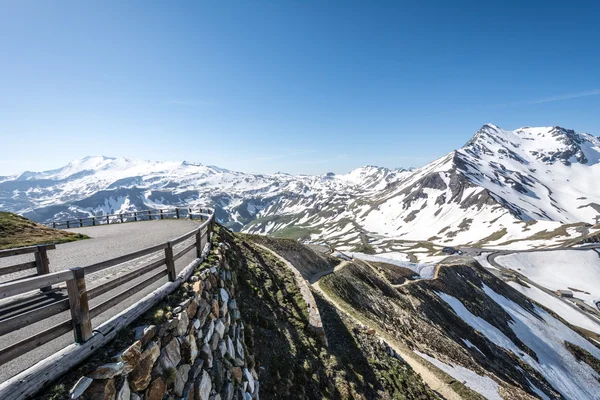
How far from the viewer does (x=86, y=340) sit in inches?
209

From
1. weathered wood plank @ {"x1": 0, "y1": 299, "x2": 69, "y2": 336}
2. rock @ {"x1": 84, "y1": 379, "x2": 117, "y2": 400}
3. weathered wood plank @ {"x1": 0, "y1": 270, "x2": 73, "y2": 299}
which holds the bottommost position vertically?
rock @ {"x1": 84, "y1": 379, "x2": 117, "y2": 400}

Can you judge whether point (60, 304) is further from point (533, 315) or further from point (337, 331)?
point (533, 315)

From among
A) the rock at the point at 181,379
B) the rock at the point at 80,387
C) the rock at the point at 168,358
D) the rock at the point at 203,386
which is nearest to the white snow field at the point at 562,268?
the rock at the point at 203,386

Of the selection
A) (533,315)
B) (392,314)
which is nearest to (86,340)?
(392,314)

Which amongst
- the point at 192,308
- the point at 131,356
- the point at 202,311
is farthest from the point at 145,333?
the point at 202,311

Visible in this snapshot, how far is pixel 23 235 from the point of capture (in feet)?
55.3

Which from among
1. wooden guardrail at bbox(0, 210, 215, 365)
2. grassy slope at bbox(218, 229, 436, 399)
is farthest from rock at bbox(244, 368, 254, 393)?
wooden guardrail at bbox(0, 210, 215, 365)

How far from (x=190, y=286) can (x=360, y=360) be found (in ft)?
41.1

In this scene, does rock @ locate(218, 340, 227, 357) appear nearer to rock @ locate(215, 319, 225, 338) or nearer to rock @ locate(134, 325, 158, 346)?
rock @ locate(215, 319, 225, 338)

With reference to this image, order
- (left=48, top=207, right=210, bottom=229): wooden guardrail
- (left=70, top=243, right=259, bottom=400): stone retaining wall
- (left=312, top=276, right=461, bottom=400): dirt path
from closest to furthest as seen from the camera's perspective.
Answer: (left=70, top=243, right=259, bottom=400): stone retaining wall < (left=312, top=276, right=461, bottom=400): dirt path < (left=48, top=207, right=210, bottom=229): wooden guardrail

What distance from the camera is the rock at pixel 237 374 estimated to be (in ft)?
30.4

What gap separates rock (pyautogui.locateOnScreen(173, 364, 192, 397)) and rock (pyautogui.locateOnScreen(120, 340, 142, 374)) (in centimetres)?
151

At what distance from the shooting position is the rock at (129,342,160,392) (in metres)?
5.46

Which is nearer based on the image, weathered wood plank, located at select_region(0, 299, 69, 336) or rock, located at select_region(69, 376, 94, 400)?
weathered wood plank, located at select_region(0, 299, 69, 336)
